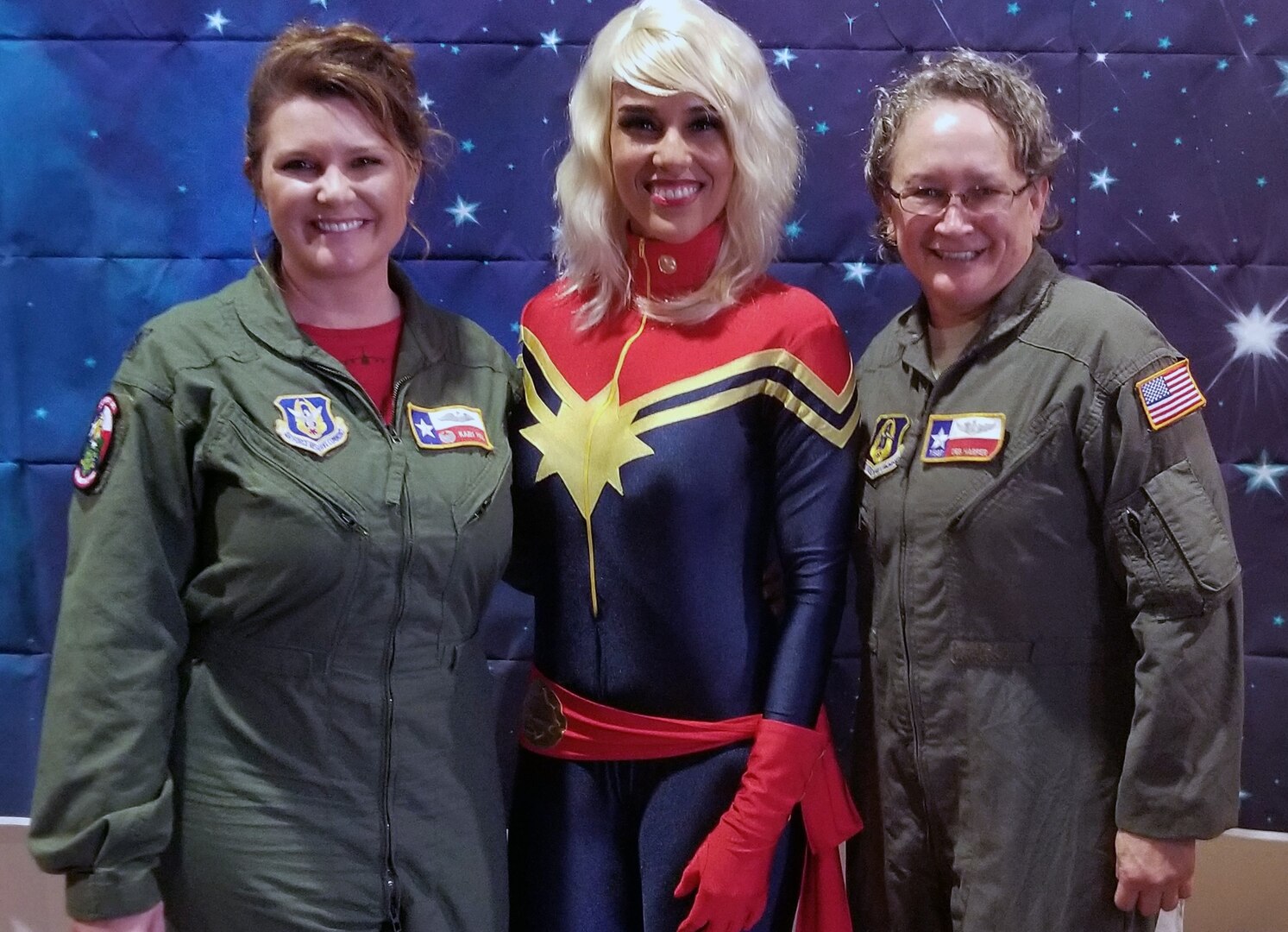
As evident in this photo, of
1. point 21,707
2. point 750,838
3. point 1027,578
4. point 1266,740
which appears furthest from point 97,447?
point 1266,740

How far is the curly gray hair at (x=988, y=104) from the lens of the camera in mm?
1666

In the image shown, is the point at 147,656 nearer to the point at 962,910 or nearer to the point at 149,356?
the point at 149,356

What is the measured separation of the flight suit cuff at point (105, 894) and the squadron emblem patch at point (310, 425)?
0.55 m

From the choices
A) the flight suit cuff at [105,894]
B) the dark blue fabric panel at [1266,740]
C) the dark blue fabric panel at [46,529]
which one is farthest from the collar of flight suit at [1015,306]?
the dark blue fabric panel at [46,529]

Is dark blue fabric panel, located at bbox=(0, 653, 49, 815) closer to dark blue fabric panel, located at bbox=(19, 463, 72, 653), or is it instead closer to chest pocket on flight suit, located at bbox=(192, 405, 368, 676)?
dark blue fabric panel, located at bbox=(19, 463, 72, 653)

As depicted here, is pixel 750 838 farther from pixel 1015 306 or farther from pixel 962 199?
pixel 962 199

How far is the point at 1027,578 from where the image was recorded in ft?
5.12

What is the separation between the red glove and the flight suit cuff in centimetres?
71

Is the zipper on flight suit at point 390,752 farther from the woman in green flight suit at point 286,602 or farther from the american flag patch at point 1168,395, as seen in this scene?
the american flag patch at point 1168,395

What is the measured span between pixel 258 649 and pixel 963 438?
3.28ft

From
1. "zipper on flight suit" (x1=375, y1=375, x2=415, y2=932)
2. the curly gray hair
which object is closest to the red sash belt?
"zipper on flight suit" (x1=375, y1=375, x2=415, y2=932)

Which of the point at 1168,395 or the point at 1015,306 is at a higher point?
the point at 1015,306

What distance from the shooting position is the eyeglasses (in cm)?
165

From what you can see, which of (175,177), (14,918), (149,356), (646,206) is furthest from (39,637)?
(646,206)
